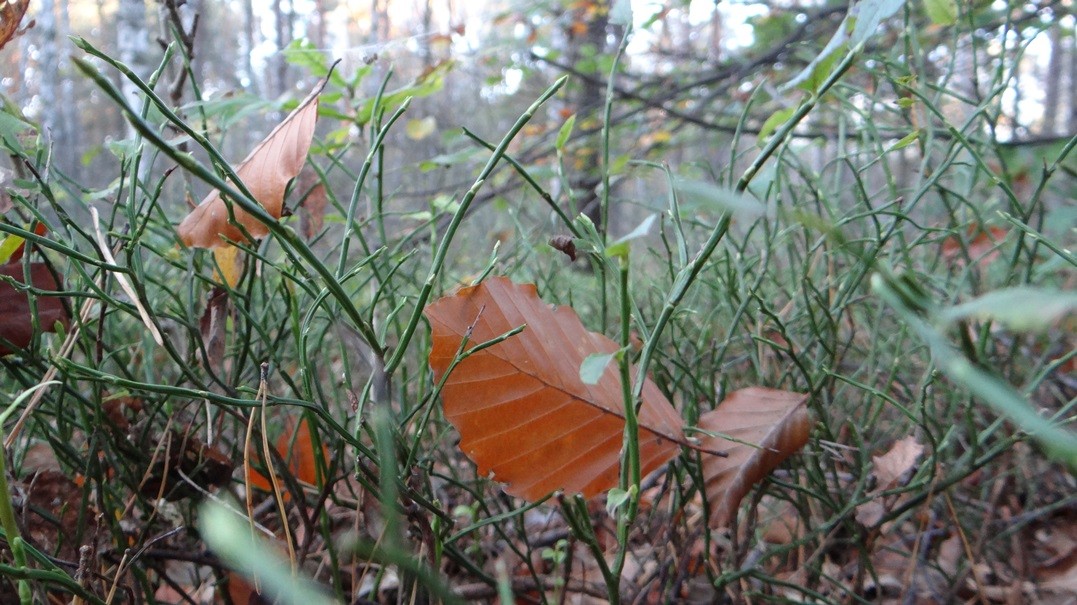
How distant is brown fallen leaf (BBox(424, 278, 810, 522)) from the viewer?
56 centimetres

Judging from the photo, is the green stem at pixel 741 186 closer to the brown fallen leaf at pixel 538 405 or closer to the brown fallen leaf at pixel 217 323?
the brown fallen leaf at pixel 538 405

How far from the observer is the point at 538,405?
0.58 metres

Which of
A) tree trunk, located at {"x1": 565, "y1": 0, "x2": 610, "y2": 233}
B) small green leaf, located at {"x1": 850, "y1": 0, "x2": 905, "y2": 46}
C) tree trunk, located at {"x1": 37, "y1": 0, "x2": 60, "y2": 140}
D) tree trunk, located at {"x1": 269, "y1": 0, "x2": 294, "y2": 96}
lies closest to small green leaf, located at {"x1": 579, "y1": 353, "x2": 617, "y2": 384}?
small green leaf, located at {"x1": 850, "y1": 0, "x2": 905, "y2": 46}

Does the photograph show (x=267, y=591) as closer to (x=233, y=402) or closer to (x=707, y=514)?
(x=233, y=402)

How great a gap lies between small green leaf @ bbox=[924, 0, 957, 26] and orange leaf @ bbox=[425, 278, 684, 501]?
1.98 ft

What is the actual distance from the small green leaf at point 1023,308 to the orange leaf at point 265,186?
1.62 feet

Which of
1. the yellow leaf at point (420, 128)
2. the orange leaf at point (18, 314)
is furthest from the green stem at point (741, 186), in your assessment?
the yellow leaf at point (420, 128)

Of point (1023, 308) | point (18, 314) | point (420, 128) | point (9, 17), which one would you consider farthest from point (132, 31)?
point (1023, 308)

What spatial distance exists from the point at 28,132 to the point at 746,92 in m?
2.84

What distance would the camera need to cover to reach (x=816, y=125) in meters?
2.46

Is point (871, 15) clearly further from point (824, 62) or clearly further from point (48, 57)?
point (48, 57)

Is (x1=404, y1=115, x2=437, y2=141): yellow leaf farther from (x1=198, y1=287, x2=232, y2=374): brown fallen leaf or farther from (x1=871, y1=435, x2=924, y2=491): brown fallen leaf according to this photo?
(x1=871, y1=435, x2=924, y2=491): brown fallen leaf

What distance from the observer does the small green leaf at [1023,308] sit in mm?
182

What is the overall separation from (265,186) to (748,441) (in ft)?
1.64
